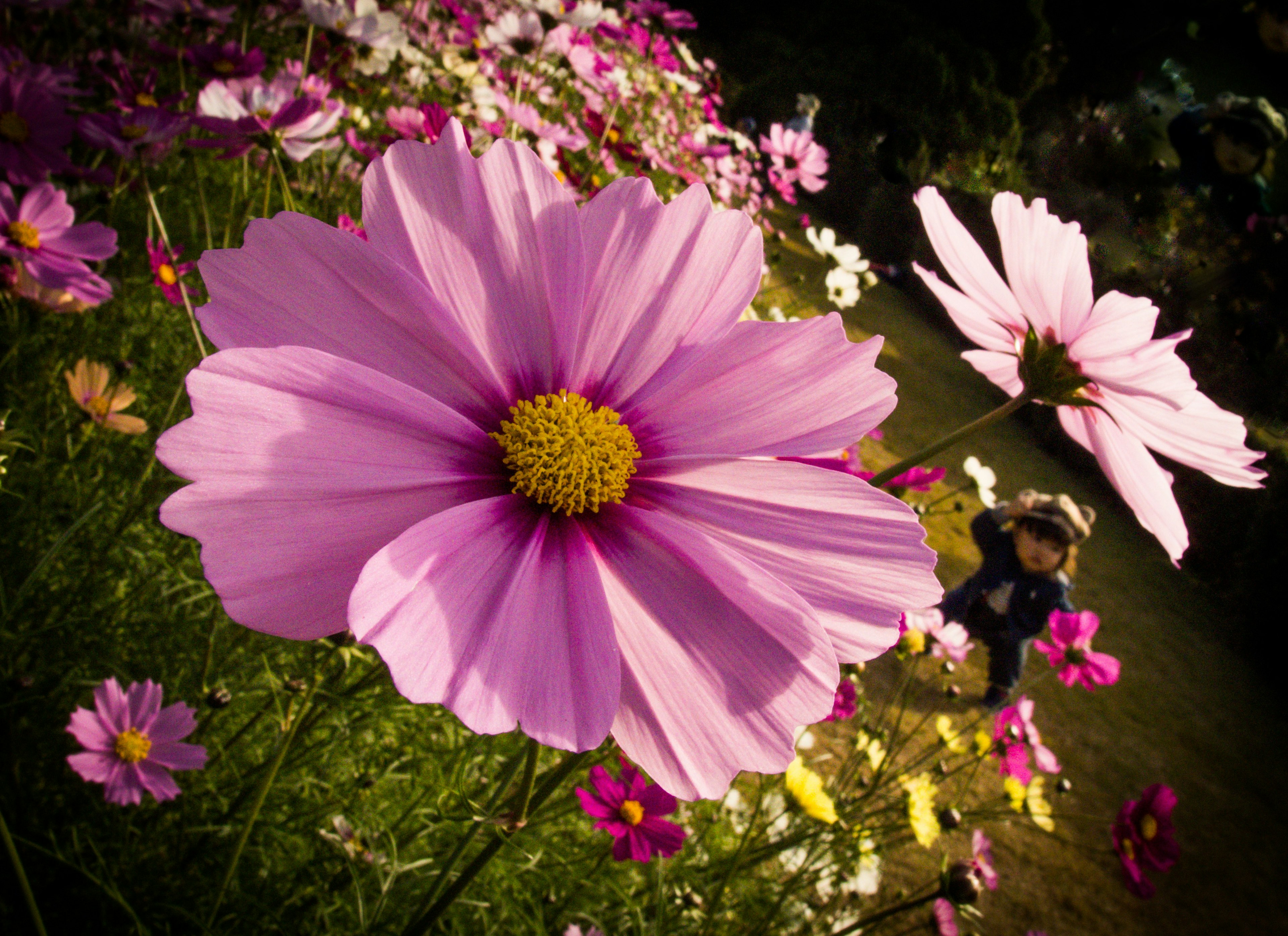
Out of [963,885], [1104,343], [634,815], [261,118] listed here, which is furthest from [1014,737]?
[261,118]

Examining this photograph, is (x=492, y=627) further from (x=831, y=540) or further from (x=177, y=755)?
(x=177, y=755)

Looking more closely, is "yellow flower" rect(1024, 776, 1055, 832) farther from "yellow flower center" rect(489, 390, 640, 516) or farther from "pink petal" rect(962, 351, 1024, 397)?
"yellow flower center" rect(489, 390, 640, 516)

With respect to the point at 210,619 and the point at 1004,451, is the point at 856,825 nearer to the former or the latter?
the point at 210,619

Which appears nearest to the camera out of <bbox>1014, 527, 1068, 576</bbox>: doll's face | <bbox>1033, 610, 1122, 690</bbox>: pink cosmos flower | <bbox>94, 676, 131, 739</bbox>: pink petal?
<bbox>94, 676, 131, 739</bbox>: pink petal

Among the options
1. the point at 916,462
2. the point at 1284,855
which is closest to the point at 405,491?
the point at 916,462

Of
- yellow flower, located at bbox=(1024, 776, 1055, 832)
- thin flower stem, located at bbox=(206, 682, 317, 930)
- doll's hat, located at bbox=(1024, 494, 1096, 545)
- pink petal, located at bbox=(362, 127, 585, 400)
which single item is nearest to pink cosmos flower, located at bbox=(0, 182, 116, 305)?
thin flower stem, located at bbox=(206, 682, 317, 930)

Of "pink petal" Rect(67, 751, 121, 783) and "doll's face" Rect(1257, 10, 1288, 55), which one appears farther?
"doll's face" Rect(1257, 10, 1288, 55)

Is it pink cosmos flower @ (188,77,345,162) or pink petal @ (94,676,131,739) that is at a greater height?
pink cosmos flower @ (188,77,345,162)
